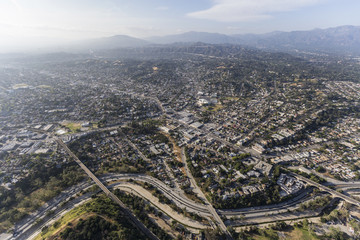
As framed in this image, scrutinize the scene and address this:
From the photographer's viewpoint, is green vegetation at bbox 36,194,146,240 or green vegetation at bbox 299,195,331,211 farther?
green vegetation at bbox 299,195,331,211

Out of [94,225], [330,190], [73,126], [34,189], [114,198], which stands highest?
[73,126]

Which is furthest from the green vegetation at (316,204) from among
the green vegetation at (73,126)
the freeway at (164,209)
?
the green vegetation at (73,126)

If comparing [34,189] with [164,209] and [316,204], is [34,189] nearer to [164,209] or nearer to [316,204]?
[164,209]

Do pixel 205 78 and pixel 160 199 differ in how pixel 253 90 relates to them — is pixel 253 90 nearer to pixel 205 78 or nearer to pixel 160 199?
pixel 205 78

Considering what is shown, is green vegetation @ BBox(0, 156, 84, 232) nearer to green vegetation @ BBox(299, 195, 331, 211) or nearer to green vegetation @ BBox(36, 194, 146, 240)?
green vegetation @ BBox(36, 194, 146, 240)

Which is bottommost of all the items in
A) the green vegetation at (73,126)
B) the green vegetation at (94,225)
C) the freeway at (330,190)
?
the freeway at (330,190)

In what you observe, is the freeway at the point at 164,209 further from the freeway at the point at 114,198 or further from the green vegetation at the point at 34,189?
the freeway at the point at 114,198

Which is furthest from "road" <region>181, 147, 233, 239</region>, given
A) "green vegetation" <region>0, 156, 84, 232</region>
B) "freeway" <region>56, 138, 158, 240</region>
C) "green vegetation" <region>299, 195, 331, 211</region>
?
"green vegetation" <region>0, 156, 84, 232</region>

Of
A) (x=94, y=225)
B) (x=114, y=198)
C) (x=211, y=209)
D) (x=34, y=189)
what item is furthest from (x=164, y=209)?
(x=34, y=189)

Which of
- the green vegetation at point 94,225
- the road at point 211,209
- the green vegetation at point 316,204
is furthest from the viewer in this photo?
the green vegetation at point 316,204

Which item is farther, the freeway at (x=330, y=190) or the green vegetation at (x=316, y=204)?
the freeway at (x=330, y=190)

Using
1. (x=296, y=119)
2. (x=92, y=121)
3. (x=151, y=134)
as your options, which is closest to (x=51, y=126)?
(x=92, y=121)
